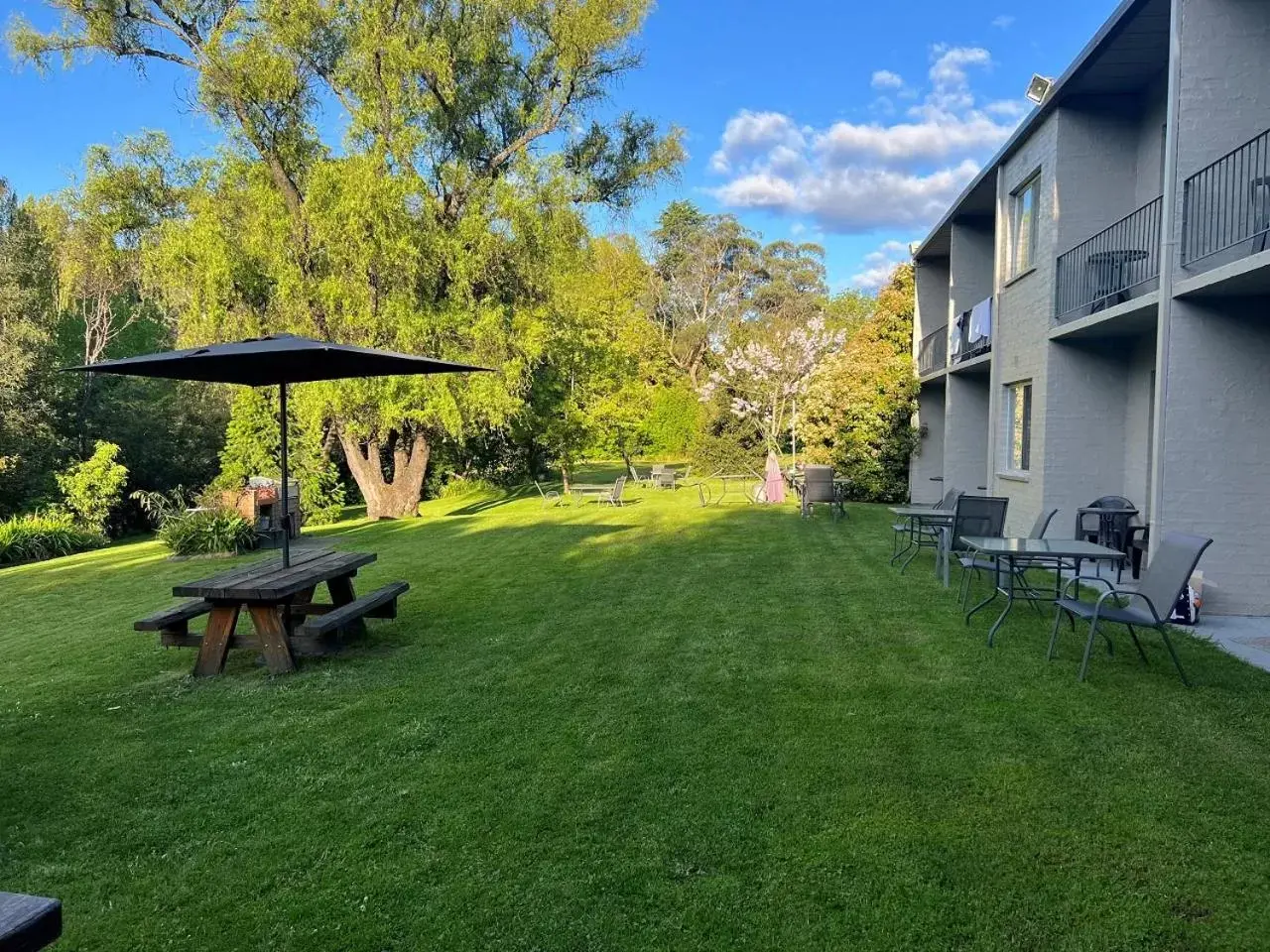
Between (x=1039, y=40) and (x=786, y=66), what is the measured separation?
609 centimetres

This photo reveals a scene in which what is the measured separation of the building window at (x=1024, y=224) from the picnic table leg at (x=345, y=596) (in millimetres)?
10221

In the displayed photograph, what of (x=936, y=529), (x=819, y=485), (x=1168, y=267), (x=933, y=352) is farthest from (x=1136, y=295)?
(x=933, y=352)

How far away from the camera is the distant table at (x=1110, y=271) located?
9305mm

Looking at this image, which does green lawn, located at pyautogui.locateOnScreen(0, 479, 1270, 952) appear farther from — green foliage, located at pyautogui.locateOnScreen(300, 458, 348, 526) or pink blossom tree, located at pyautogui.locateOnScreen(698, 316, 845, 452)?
pink blossom tree, located at pyautogui.locateOnScreen(698, 316, 845, 452)

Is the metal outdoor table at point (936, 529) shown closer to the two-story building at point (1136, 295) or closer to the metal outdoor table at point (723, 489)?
the two-story building at point (1136, 295)

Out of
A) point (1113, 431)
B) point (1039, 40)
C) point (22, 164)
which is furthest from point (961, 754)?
point (22, 164)

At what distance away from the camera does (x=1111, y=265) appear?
31.5 feet

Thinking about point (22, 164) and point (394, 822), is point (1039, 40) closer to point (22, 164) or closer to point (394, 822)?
point (394, 822)

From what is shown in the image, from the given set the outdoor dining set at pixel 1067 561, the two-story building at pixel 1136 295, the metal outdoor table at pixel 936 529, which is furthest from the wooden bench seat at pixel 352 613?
the two-story building at pixel 1136 295

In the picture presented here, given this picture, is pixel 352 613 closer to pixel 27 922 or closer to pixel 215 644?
pixel 215 644

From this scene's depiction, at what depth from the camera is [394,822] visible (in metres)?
3.41

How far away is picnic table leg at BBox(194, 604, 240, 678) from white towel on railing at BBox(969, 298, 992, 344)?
12.3 meters

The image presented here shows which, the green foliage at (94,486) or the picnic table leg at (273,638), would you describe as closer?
the picnic table leg at (273,638)

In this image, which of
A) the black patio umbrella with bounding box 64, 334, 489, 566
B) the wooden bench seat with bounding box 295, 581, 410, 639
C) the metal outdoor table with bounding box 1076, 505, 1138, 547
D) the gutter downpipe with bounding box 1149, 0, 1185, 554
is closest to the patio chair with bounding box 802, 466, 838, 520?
the metal outdoor table with bounding box 1076, 505, 1138, 547
